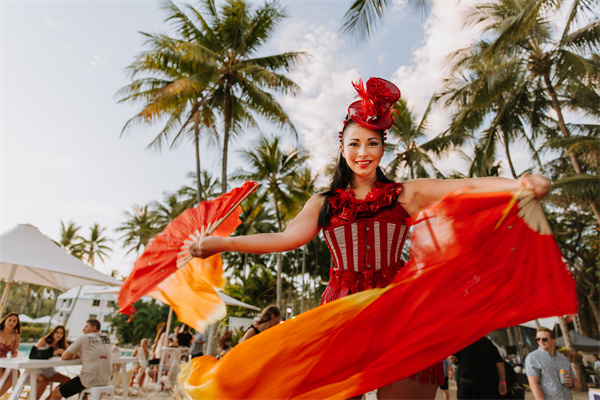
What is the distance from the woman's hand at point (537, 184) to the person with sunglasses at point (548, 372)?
4.20 metres

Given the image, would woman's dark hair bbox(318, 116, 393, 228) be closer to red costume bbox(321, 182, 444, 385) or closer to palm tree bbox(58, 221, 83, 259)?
red costume bbox(321, 182, 444, 385)

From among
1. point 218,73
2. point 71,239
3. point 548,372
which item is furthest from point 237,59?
point 71,239

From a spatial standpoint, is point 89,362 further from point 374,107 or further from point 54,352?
point 374,107

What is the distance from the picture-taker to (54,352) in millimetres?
6922

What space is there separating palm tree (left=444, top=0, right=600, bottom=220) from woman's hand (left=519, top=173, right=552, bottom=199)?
37.0 ft

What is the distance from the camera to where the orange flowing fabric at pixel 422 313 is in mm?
1502

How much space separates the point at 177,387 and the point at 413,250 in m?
1.20

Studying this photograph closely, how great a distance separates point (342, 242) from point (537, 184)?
0.87 meters

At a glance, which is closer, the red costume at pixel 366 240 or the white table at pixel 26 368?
the red costume at pixel 366 240

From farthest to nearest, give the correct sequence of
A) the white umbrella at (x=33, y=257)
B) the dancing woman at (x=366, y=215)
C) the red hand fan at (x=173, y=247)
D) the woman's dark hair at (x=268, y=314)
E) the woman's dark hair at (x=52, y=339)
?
1. the woman's dark hair at (x=52, y=339)
2. the white umbrella at (x=33, y=257)
3. the woman's dark hair at (x=268, y=314)
4. the red hand fan at (x=173, y=247)
5. the dancing woman at (x=366, y=215)

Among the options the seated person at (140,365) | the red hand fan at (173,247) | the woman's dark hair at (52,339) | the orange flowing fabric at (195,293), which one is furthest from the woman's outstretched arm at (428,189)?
the seated person at (140,365)

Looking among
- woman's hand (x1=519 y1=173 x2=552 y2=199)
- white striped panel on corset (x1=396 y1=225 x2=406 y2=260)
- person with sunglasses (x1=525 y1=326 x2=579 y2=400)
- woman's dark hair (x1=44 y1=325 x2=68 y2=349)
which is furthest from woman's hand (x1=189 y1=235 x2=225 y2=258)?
woman's dark hair (x1=44 y1=325 x2=68 y2=349)

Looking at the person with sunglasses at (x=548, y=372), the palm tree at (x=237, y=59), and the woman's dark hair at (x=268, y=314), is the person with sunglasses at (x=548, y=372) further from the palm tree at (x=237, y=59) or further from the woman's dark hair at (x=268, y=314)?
the palm tree at (x=237, y=59)

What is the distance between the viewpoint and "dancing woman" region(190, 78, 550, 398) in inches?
69.5
